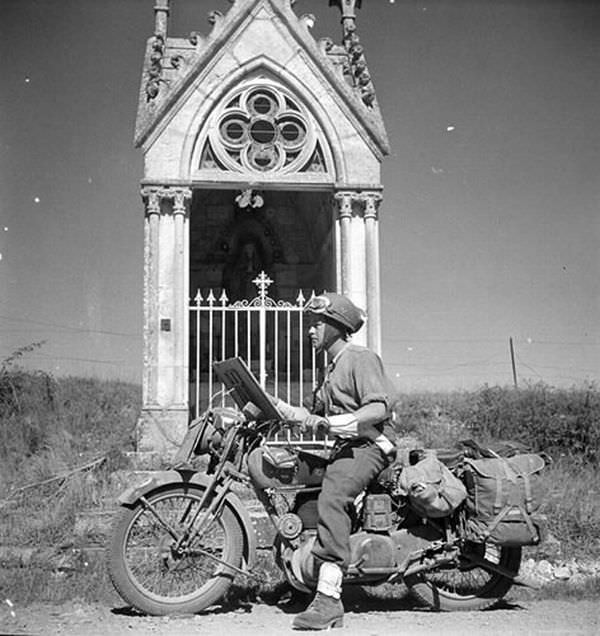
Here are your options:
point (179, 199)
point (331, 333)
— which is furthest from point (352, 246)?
point (331, 333)

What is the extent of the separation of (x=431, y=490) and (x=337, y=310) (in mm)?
1196

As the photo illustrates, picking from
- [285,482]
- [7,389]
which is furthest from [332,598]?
[7,389]

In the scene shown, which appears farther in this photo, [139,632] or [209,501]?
[209,501]

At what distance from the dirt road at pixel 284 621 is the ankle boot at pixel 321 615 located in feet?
0.21

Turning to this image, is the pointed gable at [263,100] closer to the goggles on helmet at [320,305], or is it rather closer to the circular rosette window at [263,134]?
the circular rosette window at [263,134]

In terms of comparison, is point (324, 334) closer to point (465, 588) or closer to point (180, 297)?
point (465, 588)

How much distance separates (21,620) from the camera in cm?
484

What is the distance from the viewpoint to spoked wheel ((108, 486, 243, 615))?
187 inches

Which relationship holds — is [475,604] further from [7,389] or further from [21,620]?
[7,389]

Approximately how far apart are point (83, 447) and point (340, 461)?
20.4 ft

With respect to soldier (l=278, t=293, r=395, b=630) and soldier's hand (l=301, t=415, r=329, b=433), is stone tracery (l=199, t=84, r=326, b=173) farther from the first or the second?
soldier's hand (l=301, t=415, r=329, b=433)

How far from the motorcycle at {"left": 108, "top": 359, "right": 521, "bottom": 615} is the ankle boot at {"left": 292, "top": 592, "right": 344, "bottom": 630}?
0.17 meters

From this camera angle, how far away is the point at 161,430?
9.22 metres

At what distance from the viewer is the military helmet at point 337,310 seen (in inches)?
197
